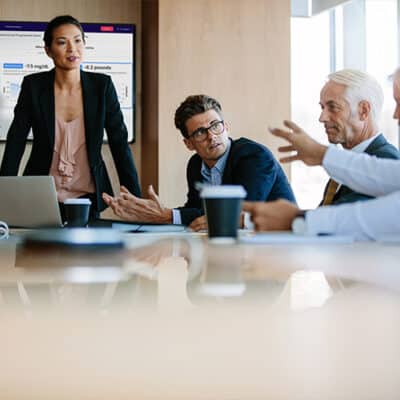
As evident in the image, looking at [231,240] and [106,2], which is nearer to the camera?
[231,240]

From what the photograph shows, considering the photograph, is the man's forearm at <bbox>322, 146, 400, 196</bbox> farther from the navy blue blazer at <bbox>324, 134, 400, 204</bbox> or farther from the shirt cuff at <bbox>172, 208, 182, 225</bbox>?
the shirt cuff at <bbox>172, 208, 182, 225</bbox>

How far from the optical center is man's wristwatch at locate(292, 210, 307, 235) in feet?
4.64

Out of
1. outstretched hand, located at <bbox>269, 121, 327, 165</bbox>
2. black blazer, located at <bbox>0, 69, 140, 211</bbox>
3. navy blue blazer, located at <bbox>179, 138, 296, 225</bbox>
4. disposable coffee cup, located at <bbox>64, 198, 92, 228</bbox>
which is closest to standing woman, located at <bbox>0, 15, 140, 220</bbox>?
black blazer, located at <bbox>0, 69, 140, 211</bbox>

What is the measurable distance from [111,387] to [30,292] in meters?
0.26

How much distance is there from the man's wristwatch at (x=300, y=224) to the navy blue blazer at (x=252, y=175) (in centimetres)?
146

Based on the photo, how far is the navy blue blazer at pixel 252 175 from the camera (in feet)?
9.65

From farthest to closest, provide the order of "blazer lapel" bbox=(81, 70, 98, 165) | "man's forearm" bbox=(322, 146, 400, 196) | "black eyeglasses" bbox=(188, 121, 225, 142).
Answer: "blazer lapel" bbox=(81, 70, 98, 165) < "black eyeglasses" bbox=(188, 121, 225, 142) < "man's forearm" bbox=(322, 146, 400, 196)

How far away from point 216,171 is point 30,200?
1.20 meters

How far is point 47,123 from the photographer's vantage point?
3912 mm

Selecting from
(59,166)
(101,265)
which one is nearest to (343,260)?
(101,265)

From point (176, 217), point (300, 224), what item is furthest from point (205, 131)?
point (300, 224)

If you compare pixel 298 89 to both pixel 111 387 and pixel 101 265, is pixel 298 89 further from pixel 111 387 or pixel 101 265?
pixel 111 387

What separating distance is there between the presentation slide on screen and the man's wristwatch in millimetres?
3910

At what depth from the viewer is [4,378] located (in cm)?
33
